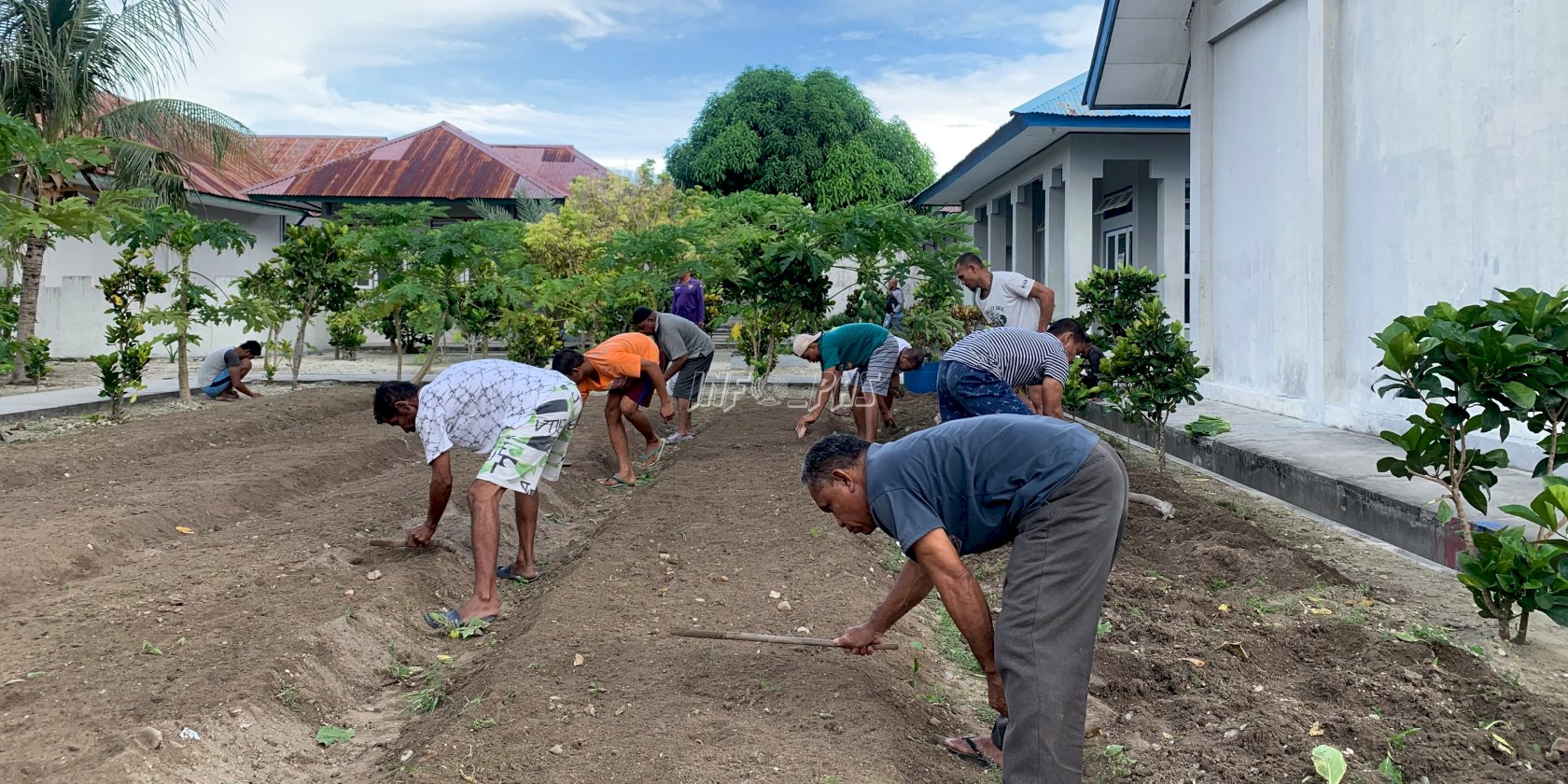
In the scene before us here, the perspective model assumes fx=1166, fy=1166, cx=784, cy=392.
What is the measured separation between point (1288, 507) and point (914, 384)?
341 cm

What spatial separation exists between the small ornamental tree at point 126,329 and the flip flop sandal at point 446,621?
809 cm

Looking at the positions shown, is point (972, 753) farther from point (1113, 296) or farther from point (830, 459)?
point (1113, 296)

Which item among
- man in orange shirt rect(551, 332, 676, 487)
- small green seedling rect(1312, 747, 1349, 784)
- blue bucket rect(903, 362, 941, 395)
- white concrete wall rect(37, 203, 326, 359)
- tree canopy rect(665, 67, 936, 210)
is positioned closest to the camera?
small green seedling rect(1312, 747, 1349, 784)

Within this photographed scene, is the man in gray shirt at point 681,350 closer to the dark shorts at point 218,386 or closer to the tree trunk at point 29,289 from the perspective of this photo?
the dark shorts at point 218,386

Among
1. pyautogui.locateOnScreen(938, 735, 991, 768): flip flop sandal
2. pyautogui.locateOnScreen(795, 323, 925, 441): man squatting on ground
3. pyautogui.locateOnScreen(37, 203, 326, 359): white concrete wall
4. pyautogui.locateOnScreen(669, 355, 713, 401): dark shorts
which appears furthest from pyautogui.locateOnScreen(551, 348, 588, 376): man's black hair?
pyautogui.locateOnScreen(37, 203, 326, 359): white concrete wall

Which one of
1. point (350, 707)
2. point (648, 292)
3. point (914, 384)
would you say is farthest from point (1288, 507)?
point (648, 292)

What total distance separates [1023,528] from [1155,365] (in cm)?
524

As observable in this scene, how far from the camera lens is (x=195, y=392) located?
1448cm

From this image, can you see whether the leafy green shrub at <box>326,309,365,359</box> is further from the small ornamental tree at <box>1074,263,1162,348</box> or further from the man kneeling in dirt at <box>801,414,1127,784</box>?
the man kneeling in dirt at <box>801,414,1127,784</box>

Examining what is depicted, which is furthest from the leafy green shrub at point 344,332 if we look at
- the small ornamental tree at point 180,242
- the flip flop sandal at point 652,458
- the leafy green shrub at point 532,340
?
the flip flop sandal at point 652,458

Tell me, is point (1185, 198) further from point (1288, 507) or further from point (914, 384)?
point (1288, 507)

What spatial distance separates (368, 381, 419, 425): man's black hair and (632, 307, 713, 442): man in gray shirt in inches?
167

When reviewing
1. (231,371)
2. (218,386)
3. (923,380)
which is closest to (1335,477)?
(923,380)

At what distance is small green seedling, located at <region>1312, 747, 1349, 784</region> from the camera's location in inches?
117
